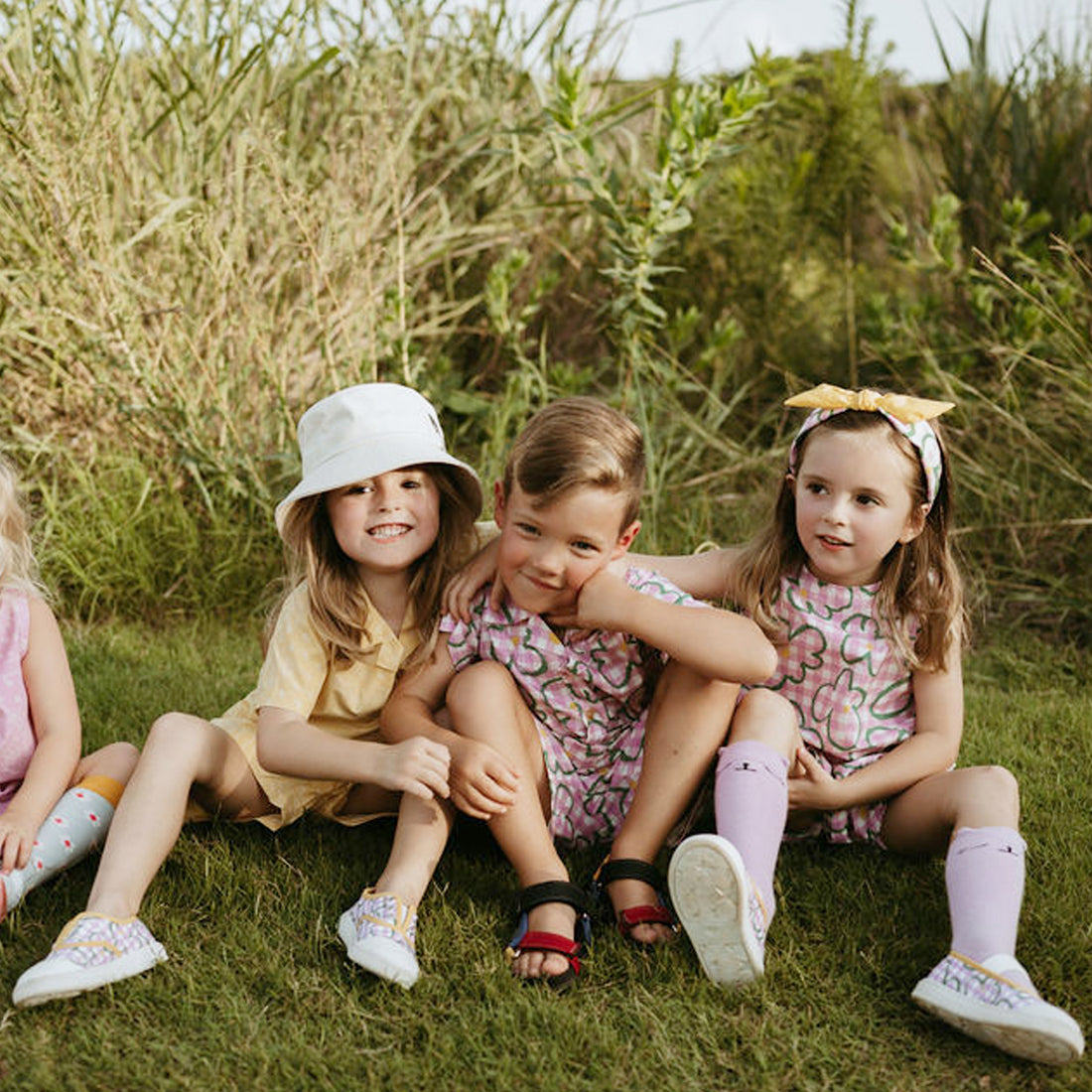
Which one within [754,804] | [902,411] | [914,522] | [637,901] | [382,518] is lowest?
[637,901]

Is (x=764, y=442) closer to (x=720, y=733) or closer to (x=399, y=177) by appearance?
(x=399, y=177)

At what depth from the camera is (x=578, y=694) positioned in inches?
99.8

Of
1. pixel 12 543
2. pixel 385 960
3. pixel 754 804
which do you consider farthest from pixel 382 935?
pixel 12 543

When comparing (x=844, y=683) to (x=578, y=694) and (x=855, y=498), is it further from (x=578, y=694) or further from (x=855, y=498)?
(x=578, y=694)

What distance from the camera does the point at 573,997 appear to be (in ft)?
6.93

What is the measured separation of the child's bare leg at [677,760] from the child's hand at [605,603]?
0.18 m

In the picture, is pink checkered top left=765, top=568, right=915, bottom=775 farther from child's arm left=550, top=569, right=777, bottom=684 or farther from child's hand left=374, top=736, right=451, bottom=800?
child's hand left=374, top=736, right=451, bottom=800

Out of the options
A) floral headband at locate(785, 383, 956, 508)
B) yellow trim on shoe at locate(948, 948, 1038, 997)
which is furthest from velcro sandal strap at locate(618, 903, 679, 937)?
floral headband at locate(785, 383, 956, 508)

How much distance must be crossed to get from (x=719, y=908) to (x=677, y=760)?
→ 36cm

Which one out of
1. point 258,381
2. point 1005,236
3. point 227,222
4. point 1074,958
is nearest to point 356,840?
point 1074,958

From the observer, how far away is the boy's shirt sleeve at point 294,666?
2.46 meters

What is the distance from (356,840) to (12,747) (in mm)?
680

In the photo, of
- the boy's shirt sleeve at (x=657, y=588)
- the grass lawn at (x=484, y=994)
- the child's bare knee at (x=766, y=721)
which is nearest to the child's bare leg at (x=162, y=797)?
the grass lawn at (x=484, y=994)

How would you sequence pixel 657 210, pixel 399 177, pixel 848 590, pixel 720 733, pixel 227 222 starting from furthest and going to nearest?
pixel 399 177 < pixel 227 222 < pixel 657 210 < pixel 848 590 < pixel 720 733
